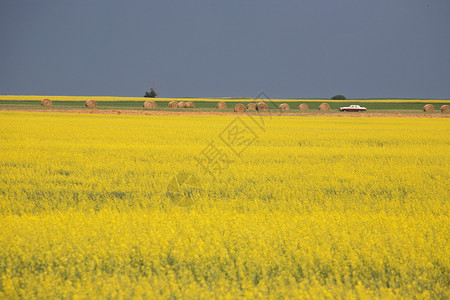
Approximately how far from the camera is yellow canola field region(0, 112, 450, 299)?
3846 millimetres

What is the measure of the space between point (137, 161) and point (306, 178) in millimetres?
4467

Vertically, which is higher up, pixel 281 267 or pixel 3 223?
pixel 3 223

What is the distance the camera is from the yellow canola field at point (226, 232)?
12.6ft

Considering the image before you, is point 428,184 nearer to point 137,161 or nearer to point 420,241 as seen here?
point 420,241

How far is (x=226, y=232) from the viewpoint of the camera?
4.94 meters

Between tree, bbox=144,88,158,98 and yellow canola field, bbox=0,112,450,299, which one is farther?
tree, bbox=144,88,158,98

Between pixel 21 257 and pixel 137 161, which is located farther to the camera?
pixel 137 161

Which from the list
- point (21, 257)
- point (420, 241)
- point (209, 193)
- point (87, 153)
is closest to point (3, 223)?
point (21, 257)

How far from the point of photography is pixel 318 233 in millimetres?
4914

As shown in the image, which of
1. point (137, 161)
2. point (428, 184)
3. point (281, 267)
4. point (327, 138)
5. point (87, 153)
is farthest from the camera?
point (327, 138)

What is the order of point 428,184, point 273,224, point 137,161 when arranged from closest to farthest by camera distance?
point 273,224 < point 428,184 < point 137,161

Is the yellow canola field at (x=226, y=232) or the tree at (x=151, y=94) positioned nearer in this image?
the yellow canola field at (x=226, y=232)

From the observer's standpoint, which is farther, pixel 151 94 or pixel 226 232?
pixel 151 94

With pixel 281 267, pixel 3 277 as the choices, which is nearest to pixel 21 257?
pixel 3 277
